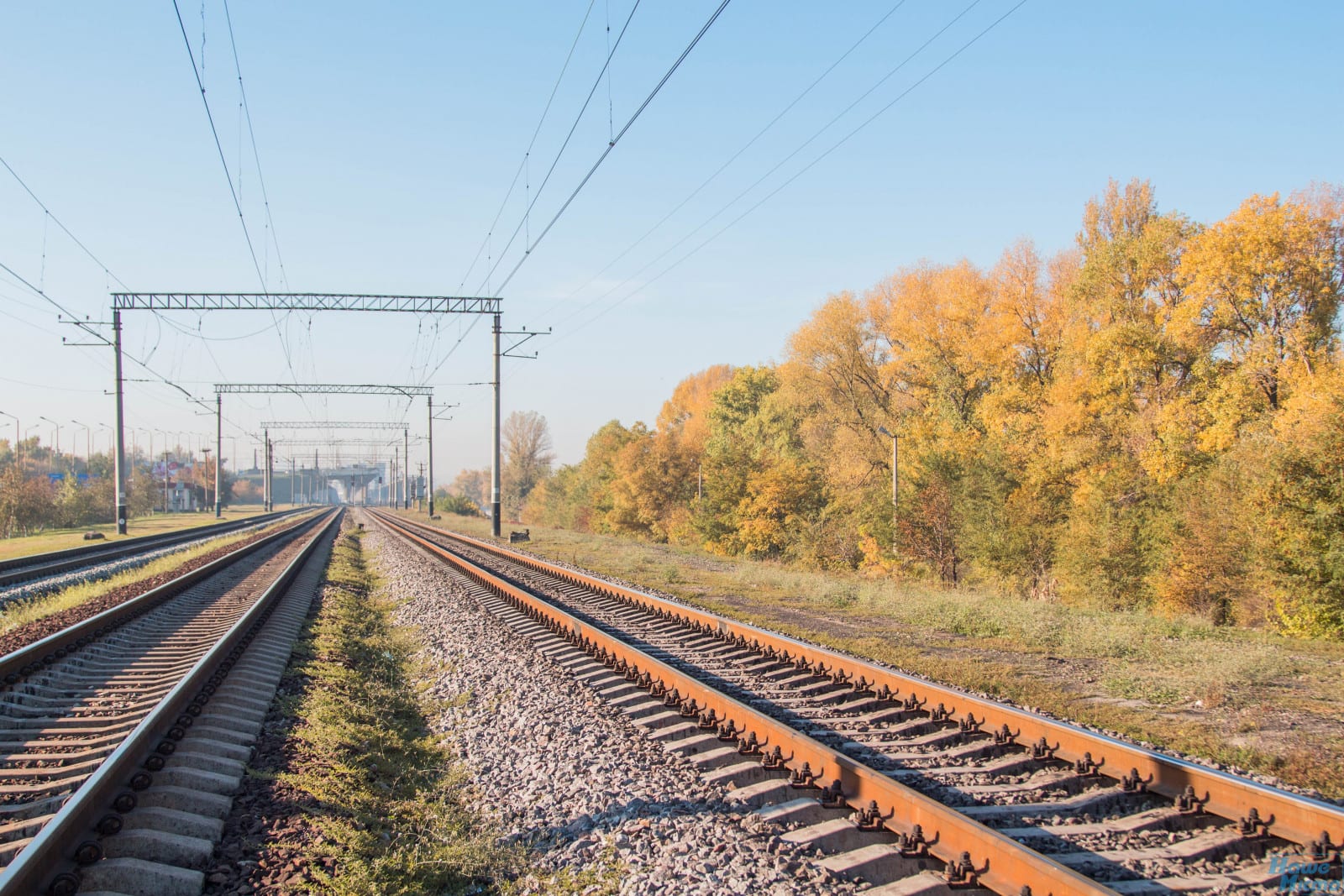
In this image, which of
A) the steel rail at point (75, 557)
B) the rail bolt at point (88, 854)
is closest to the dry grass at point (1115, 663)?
the rail bolt at point (88, 854)

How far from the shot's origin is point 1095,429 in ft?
103

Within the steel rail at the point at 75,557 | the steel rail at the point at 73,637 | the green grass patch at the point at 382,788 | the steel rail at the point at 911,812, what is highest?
the steel rail at the point at 911,812

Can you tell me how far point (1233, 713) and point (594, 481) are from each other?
67921 millimetres

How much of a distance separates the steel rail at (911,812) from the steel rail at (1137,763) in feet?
4.78

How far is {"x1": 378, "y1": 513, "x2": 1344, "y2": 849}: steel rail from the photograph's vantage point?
14.1 ft

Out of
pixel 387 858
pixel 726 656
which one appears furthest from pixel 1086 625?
pixel 387 858

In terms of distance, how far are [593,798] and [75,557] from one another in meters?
28.4

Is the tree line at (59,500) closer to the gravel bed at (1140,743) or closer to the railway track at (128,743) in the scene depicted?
the railway track at (128,743)

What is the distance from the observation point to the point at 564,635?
11.2 meters

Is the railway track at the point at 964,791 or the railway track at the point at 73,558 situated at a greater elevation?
the railway track at the point at 964,791

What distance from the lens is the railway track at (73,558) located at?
2025 centimetres

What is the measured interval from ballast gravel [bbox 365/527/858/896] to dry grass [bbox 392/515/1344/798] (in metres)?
3.43

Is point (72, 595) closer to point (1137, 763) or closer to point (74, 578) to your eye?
point (74, 578)

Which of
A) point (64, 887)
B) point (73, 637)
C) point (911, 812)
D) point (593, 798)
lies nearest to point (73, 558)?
point (73, 637)
